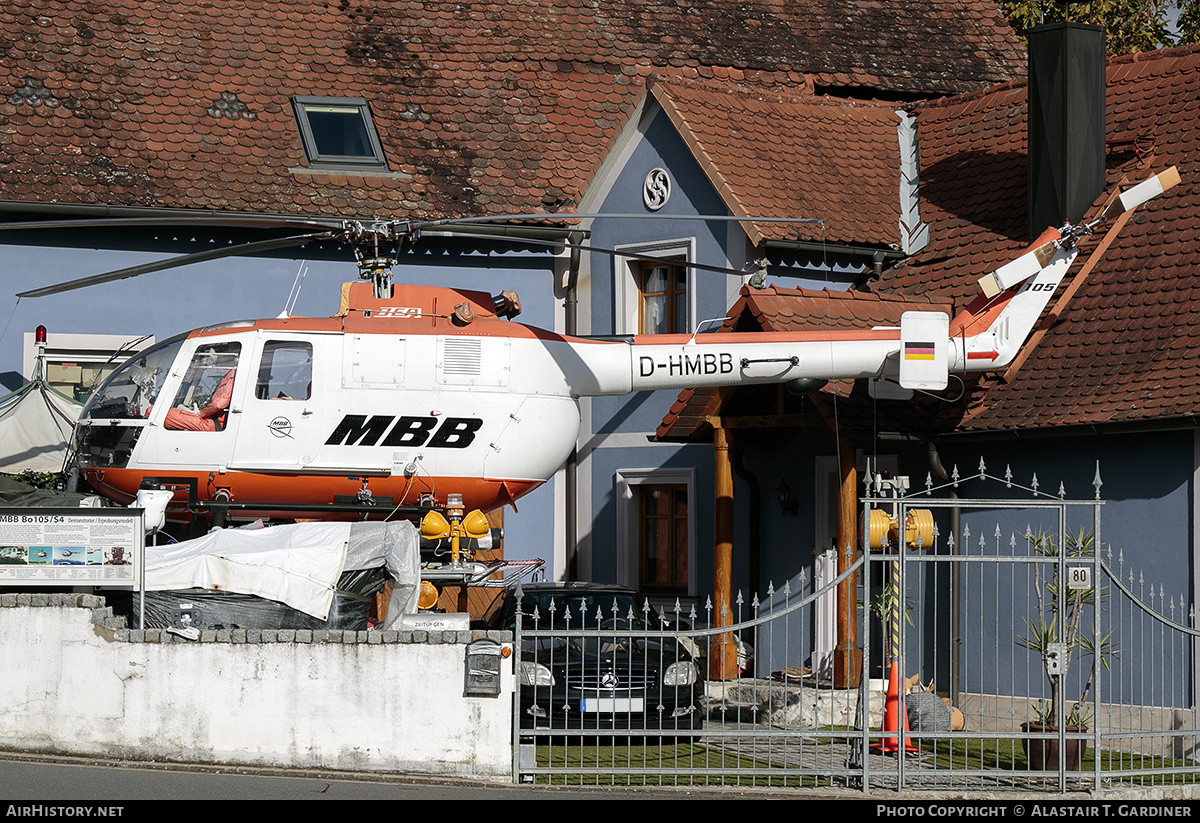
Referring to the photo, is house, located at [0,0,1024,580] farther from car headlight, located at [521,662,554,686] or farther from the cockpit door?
car headlight, located at [521,662,554,686]

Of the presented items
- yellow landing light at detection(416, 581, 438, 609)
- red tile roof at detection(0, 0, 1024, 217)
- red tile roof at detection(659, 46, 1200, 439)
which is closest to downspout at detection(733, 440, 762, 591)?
red tile roof at detection(659, 46, 1200, 439)

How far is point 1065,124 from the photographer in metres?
19.9

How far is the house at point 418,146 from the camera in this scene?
21.1 meters

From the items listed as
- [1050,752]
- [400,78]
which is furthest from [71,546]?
[400,78]

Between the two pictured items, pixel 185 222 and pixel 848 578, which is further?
pixel 848 578

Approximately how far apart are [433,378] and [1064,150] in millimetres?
8963

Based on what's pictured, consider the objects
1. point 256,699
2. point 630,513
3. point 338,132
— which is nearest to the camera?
point 256,699

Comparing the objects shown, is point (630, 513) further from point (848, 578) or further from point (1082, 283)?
point (1082, 283)

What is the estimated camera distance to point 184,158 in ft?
71.3

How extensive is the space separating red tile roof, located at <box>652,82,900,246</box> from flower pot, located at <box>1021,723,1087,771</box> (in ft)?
28.1

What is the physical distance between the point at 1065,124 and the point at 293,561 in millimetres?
11438

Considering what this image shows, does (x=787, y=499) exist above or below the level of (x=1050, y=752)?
above

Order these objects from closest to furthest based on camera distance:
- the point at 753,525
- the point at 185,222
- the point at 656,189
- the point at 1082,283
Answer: the point at 185,222
the point at 1082,283
the point at 753,525
the point at 656,189

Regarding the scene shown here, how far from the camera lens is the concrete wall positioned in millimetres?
13172
